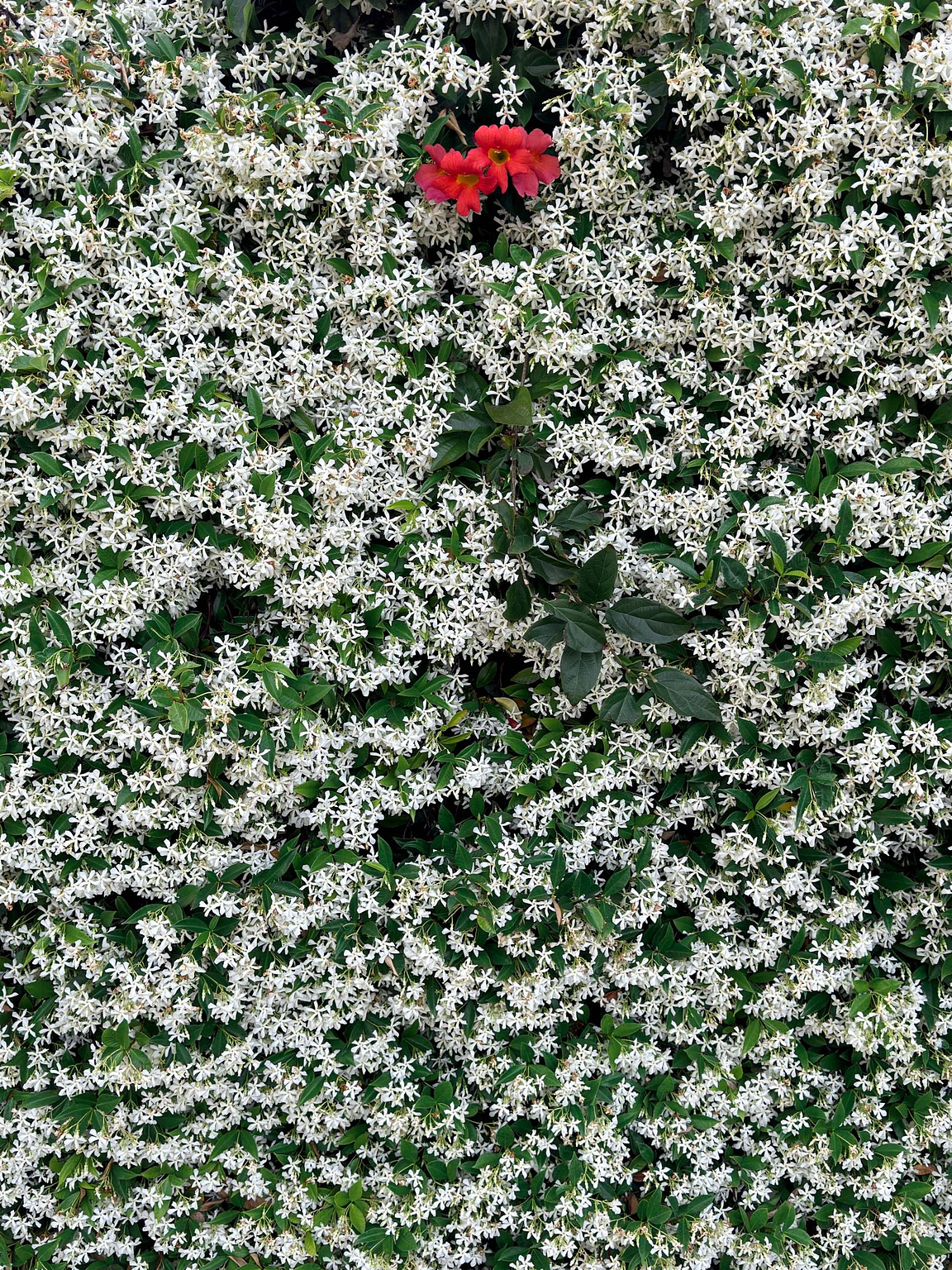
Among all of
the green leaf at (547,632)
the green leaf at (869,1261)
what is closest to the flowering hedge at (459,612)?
the green leaf at (547,632)

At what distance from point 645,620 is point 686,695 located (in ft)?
0.75

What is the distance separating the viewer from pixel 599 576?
85.7 inches

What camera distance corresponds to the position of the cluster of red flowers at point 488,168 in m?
2.05

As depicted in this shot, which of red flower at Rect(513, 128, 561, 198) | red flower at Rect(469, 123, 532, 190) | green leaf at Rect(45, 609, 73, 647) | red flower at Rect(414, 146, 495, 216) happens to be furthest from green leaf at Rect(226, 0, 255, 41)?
green leaf at Rect(45, 609, 73, 647)

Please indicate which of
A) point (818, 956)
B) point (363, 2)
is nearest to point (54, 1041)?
point (818, 956)

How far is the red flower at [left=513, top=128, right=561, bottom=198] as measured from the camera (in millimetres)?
2084

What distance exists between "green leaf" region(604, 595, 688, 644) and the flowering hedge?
0.01 meters

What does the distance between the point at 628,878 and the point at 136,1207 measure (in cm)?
170

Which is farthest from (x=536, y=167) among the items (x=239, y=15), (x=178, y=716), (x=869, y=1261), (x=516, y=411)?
(x=869, y=1261)

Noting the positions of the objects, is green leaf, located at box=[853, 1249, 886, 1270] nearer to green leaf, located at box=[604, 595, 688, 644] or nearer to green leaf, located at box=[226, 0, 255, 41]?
green leaf, located at box=[604, 595, 688, 644]

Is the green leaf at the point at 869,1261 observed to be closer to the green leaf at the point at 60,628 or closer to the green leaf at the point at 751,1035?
the green leaf at the point at 751,1035

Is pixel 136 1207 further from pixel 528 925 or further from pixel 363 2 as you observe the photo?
pixel 363 2

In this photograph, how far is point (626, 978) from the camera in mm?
2422

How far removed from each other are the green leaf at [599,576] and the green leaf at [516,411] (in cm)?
39
